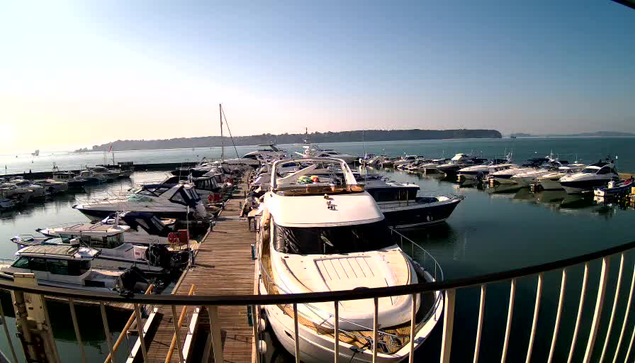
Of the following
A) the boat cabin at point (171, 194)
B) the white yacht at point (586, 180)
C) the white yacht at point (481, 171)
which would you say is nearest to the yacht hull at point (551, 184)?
the white yacht at point (586, 180)

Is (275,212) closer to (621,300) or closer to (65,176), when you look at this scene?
(621,300)

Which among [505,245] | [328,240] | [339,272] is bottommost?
[505,245]

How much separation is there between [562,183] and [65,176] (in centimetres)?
6874

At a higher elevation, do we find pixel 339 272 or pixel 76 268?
pixel 339 272

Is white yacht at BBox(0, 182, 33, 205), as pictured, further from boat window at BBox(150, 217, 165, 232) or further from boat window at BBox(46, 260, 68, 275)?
boat window at BBox(46, 260, 68, 275)

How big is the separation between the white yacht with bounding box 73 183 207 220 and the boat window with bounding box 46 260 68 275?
885 centimetres

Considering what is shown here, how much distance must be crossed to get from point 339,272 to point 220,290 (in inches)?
186

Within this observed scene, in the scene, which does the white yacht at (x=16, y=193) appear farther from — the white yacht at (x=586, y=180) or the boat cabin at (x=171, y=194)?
the white yacht at (x=586, y=180)

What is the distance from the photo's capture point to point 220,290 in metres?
9.71

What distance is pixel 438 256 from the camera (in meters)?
17.0

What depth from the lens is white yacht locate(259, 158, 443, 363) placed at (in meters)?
5.48

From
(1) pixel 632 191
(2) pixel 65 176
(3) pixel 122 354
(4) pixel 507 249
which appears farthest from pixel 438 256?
(2) pixel 65 176

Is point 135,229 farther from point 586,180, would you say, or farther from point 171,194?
point 586,180

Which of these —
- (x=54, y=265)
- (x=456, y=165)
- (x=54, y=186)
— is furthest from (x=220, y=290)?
(x=456, y=165)
